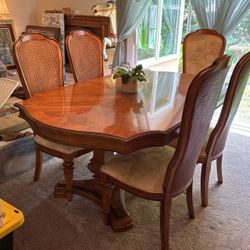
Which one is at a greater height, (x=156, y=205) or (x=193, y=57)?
(x=193, y=57)

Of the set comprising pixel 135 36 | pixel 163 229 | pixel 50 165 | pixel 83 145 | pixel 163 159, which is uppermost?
pixel 135 36

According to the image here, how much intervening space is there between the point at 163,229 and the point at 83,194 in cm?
71

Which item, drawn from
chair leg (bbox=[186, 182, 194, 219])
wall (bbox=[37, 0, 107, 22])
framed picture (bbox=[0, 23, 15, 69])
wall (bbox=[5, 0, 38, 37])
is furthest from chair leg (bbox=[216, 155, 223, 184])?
wall (bbox=[5, 0, 38, 37])

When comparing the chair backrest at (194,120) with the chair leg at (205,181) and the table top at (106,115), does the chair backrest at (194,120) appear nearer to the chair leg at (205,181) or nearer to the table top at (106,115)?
the table top at (106,115)

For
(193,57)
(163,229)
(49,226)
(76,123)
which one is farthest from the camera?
(193,57)

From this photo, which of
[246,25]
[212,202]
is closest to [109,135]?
[212,202]

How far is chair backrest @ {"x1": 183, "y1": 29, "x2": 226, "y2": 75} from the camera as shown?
276 cm

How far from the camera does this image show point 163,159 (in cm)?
174

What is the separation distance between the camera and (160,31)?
13.0 feet

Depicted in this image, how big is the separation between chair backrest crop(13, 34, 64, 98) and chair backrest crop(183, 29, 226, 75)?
1.32 meters

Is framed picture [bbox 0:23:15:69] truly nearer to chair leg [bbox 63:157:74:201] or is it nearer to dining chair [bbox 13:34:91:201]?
dining chair [bbox 13:34:91:201]

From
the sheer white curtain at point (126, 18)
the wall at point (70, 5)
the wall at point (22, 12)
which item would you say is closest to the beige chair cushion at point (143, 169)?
the sheer white curtain at point (126, 18)

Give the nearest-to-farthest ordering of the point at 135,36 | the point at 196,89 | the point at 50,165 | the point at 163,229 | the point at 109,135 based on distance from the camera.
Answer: the point at 196,89, the point at 109,135, the point at 163,229, the point at 50,165, the point at 135,36

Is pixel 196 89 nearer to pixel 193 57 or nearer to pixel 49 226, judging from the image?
pixel 49 226
